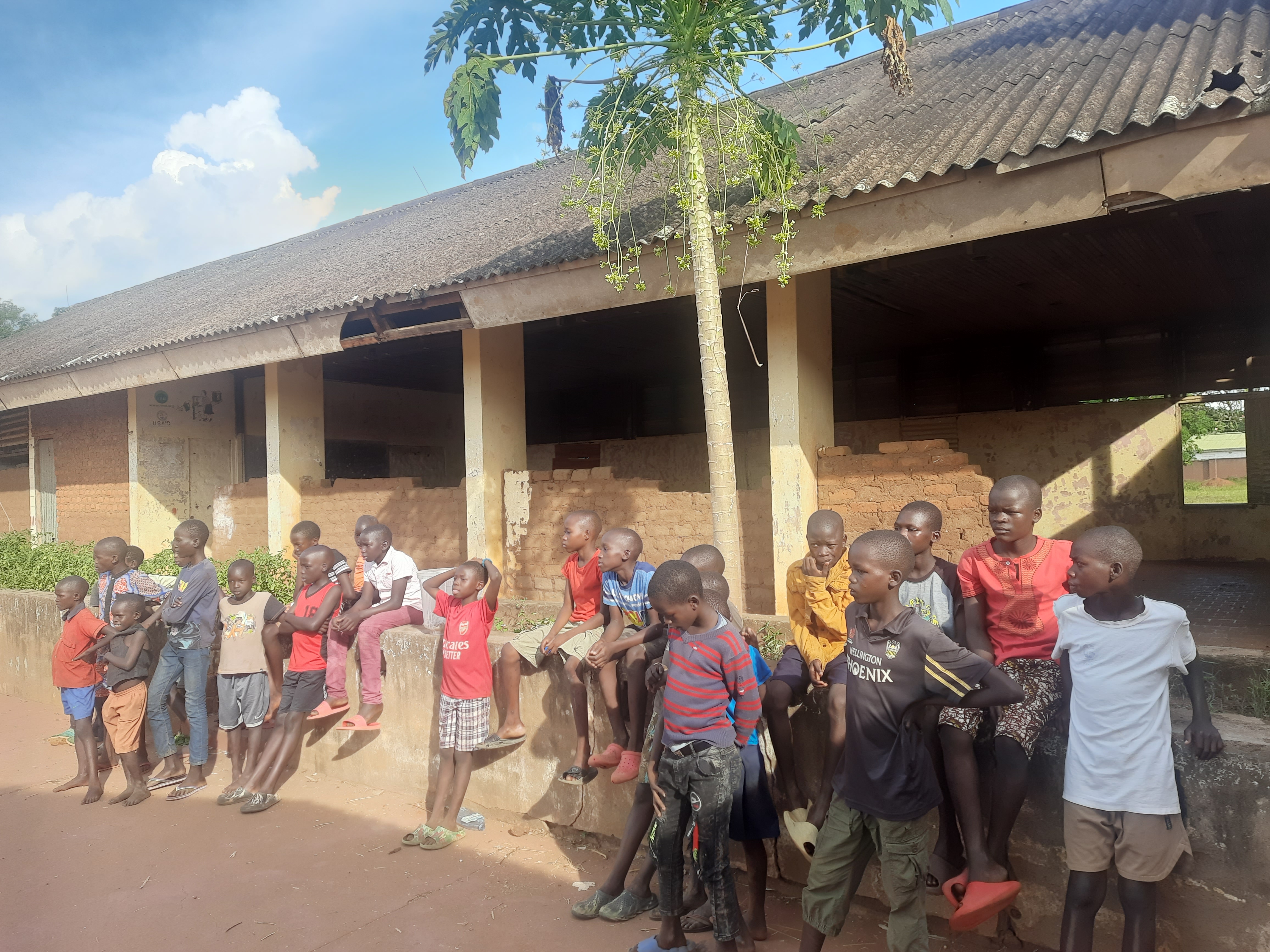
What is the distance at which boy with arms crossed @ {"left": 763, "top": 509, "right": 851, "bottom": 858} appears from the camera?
3248mm

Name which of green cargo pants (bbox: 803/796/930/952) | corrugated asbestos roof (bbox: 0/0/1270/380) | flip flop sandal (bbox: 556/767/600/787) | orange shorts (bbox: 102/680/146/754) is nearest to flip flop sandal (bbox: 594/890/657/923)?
flip flop sandal (bbox: 556/767/600/787)

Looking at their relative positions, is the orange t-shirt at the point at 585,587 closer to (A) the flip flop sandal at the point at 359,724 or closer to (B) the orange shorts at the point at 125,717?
(A) the flip flop sandal at the point at 359,724

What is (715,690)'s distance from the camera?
121 inches

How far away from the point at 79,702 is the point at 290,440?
188 inches

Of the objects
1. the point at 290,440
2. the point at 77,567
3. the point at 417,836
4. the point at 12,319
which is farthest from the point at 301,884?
the point at 12,319

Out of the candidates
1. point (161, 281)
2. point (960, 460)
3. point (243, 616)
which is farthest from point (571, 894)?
point (161, 281)

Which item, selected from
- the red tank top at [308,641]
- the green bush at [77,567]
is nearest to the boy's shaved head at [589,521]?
the red tank top at [308,641]

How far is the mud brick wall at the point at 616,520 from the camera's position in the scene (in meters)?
6.66

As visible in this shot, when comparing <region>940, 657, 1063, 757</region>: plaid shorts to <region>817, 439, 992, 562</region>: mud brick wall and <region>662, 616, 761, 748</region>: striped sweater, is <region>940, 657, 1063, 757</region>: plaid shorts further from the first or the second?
<region>817, 439, 992, 562</region>: mud brick wall

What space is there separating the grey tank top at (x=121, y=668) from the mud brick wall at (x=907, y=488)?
4760 millimetres

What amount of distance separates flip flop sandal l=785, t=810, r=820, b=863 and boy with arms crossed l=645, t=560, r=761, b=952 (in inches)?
12.0

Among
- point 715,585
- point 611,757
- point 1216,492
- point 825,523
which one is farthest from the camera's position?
point 1216,492

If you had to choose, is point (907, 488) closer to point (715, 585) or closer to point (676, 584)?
point (715, 585)

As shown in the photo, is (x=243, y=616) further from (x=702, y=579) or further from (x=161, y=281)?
(x=161, y=281)
